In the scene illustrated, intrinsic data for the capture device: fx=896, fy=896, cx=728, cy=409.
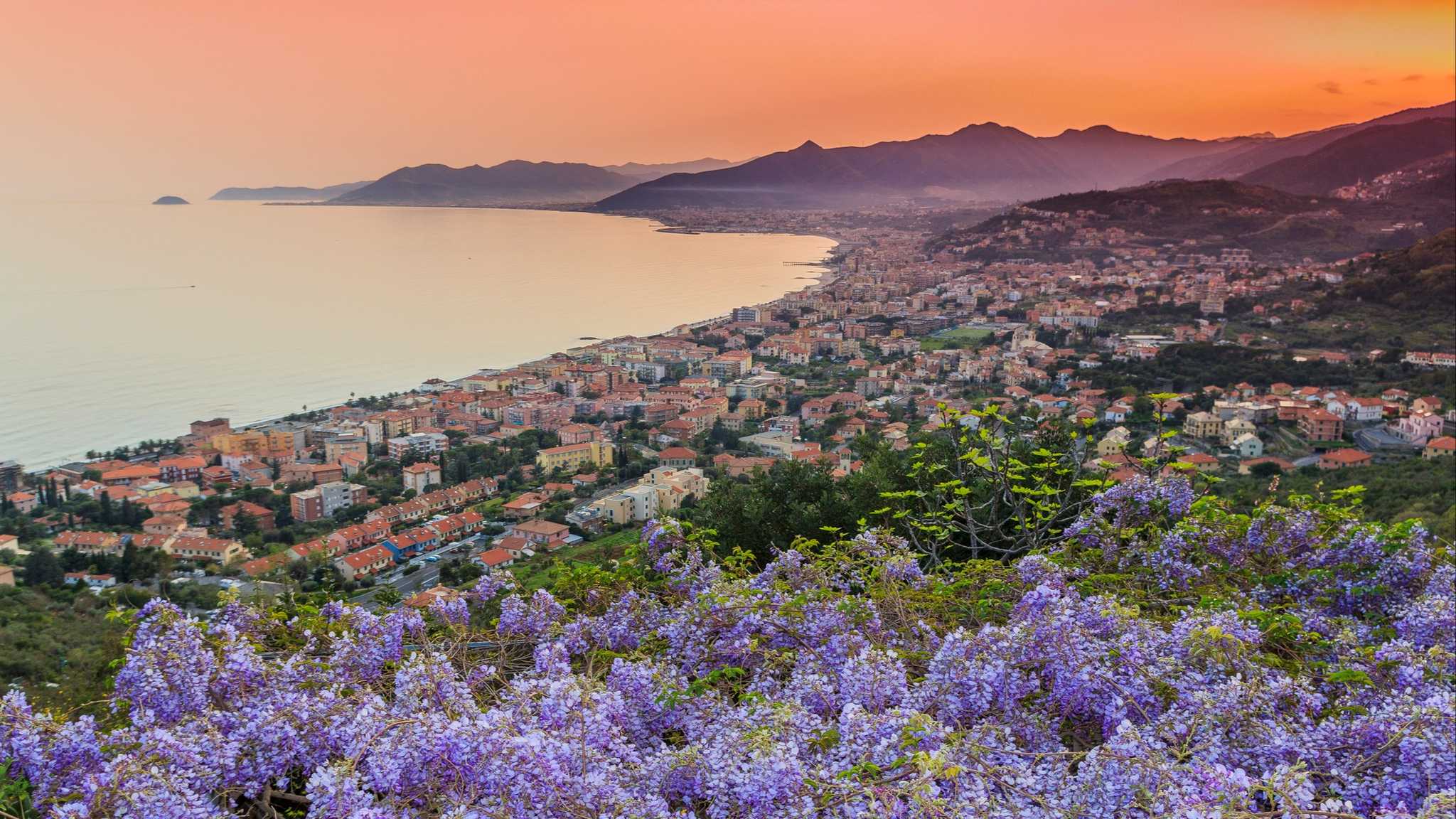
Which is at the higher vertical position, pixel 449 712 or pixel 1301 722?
pixel 449 712

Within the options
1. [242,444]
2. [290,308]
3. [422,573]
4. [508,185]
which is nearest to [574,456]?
[242,444]

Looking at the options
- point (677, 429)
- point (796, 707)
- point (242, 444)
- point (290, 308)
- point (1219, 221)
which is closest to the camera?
point (796, 707)

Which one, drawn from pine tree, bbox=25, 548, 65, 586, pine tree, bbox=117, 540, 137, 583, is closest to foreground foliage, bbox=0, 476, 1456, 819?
pine tree, bbox=117, 540, 137, 583

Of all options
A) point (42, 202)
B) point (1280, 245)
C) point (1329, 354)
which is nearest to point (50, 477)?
point (1329, 354)

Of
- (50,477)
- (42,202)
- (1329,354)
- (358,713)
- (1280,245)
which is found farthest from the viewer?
(42,202)

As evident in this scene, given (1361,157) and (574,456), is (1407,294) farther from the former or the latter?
(1361,157)

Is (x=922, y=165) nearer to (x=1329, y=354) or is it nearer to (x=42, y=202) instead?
(x=1329, y=354)

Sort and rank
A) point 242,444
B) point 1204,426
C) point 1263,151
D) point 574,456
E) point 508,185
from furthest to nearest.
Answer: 1. point 508,185
2. point 1263,151
3. point 574,456
4. point 1204,426
5. point 242,444
